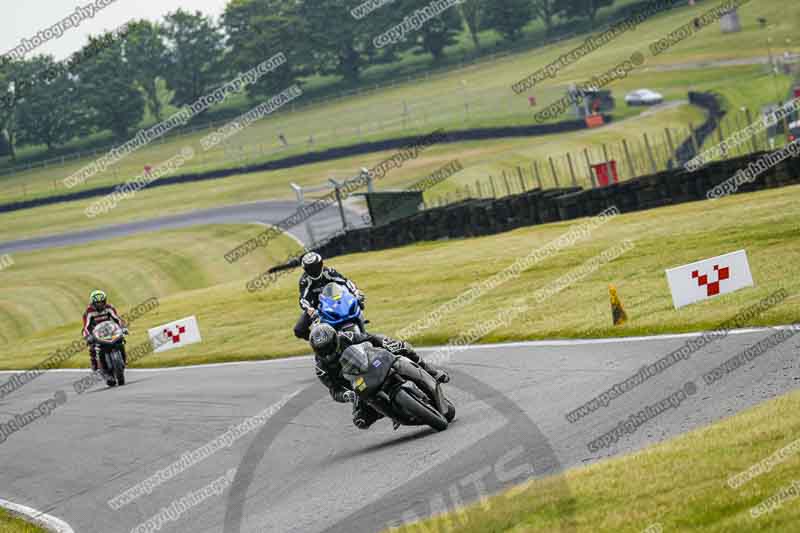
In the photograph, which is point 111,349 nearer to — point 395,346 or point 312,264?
point 312,264

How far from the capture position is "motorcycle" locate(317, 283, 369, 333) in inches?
481

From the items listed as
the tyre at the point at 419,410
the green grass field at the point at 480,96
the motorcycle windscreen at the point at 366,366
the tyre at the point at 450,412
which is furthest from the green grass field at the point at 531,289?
the green grass field at the point at 480,96

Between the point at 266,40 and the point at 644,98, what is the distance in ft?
190

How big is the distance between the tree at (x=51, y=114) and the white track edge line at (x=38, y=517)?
10723cm

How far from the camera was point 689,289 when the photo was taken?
14.7 meters

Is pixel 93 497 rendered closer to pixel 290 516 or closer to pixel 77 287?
pixel 290 516

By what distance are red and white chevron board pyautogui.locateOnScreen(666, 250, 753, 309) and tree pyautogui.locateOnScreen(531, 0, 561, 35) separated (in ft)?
347

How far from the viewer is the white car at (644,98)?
7512 centimetres

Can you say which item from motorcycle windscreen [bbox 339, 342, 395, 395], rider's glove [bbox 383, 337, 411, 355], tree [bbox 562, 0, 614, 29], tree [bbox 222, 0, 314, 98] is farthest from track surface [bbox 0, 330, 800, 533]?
tree [bbox 222, 0, 314, 98]

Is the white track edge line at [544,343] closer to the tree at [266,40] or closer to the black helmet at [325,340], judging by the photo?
the black helmet at [325,340]

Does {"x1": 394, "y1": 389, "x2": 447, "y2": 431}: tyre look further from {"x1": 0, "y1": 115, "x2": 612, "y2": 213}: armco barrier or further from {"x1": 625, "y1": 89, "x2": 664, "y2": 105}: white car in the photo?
{"x1": 625, "y1": 89, "x2": 664, "y2": 105}: white car

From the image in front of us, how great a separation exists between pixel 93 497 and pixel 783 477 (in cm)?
817

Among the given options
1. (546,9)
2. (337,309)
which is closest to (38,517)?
(337,309)

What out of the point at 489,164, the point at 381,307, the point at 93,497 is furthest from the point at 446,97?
the point at 93,497
